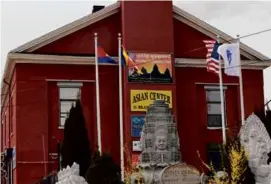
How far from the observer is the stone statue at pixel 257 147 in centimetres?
1689

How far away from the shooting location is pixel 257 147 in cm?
1738

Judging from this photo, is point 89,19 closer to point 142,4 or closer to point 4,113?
point 142,4

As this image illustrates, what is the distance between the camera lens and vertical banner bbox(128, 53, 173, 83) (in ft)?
108

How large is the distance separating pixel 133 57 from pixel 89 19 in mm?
3099

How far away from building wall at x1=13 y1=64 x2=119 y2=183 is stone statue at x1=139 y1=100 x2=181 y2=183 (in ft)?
39.1

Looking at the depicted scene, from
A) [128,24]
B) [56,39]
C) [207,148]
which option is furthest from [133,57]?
[207,148]

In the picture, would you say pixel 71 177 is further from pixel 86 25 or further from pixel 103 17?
pixel 103 17

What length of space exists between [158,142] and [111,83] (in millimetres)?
13649

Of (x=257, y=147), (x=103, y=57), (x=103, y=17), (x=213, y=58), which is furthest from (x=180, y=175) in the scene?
(x=103, y=17)

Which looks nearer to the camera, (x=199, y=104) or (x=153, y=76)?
(x=153, y=76)

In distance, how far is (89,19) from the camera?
33.7 metres

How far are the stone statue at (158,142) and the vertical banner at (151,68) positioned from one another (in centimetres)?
1202

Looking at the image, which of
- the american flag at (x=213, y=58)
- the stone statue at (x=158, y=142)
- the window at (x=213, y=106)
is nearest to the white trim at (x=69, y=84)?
the window at (x=213, y=106)

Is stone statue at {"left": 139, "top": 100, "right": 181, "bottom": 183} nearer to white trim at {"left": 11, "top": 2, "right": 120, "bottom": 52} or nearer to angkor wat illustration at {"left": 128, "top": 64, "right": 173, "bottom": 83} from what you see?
angkor wat illustration at {"left": 128, "top": 64, "right": 173, "bottom": 83}
